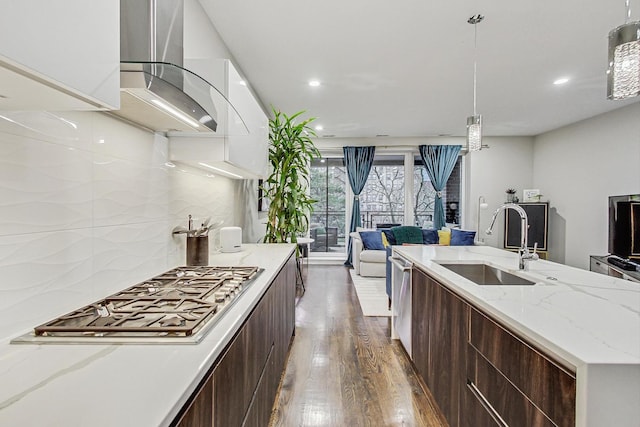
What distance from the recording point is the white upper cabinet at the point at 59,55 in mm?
527

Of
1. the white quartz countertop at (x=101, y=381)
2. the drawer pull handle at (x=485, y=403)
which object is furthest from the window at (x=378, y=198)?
the white quartz countertop at (x=101, y=381)

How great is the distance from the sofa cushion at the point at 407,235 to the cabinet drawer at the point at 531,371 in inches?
185

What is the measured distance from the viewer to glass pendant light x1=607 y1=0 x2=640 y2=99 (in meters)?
1.36

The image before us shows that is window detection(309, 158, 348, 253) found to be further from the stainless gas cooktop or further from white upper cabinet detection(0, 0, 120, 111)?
white upper cabinet detection(0, 0, 120, 111)

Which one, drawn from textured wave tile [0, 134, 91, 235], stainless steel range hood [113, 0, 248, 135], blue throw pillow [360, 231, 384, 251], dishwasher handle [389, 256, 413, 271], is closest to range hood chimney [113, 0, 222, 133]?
stainless steel range hood [113, 0, 248, 135]

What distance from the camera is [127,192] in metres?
1.44

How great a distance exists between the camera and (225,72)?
177 cm

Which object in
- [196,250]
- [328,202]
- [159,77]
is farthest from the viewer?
[328,202]

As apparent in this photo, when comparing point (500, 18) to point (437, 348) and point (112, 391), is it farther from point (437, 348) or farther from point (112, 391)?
point (112, 391)

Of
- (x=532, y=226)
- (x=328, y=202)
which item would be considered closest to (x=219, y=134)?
(x=328, y=202)

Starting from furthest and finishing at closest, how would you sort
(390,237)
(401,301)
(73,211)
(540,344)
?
(390,237), (401,301), (73,211), (540,344)

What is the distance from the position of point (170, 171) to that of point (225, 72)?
636mm

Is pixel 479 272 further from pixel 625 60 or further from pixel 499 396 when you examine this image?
pixel 625 60

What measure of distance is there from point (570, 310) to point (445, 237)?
5060mm
